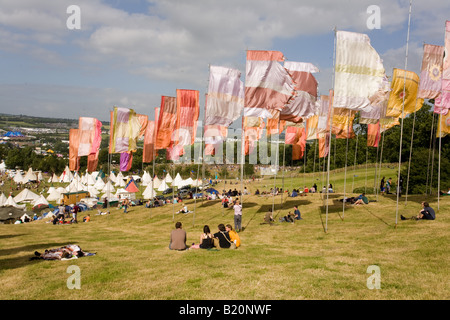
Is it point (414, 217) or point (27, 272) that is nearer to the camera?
point (27, 272)

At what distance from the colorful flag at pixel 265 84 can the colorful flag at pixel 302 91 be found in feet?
6.55

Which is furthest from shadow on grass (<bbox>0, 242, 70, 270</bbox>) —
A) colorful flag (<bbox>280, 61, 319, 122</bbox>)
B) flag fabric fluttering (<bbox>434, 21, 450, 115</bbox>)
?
flag fabric fluttering (<bbox>434, 21, 450, 115</bbox>)

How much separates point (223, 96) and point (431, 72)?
11.8 meters

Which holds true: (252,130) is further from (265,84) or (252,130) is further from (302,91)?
(265,84)

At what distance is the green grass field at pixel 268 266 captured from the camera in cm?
905

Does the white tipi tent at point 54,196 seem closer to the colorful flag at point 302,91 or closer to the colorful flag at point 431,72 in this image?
A: the colorful flag at point 302,91

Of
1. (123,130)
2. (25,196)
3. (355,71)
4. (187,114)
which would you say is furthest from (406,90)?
(25,196)

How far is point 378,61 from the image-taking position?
17250 mm

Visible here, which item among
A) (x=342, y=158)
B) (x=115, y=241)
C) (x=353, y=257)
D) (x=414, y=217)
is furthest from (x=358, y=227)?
(x=342, y=158)

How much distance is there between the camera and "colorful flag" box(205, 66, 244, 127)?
20.0 m

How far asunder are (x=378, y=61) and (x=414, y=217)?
9.15m

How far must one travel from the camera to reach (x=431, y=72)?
1858 centimetres

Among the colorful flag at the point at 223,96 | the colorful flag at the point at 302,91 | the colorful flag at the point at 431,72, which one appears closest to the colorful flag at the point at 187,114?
the colorful flag at the point at 223,96

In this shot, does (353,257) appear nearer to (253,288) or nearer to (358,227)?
(253,288)
